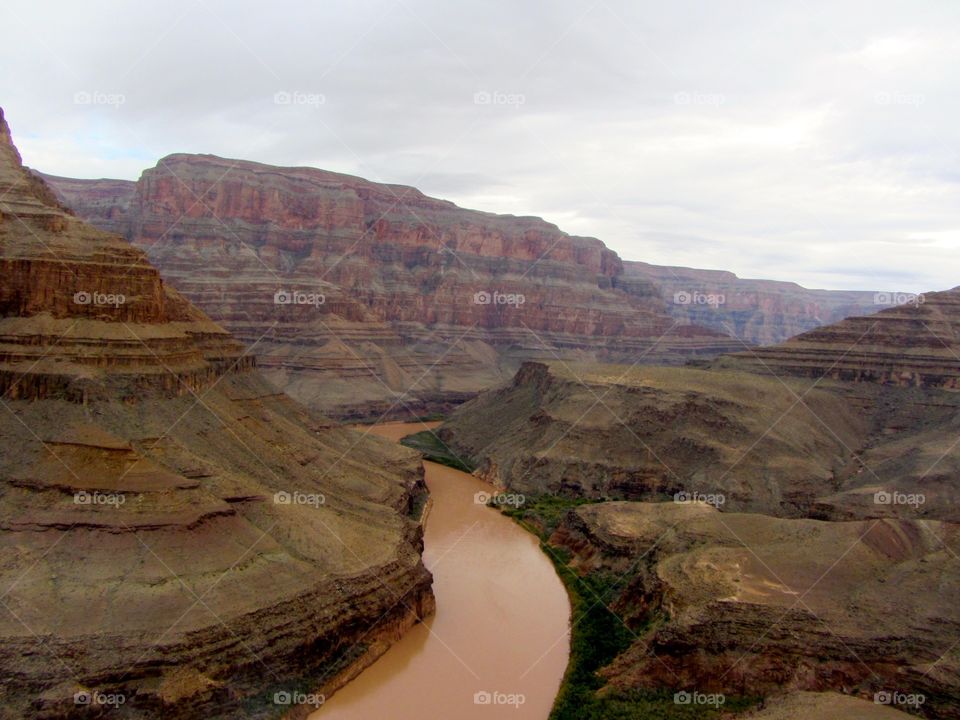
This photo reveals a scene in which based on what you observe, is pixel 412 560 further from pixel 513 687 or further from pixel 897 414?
pixel 897 414

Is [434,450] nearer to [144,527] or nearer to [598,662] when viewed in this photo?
[598,662]

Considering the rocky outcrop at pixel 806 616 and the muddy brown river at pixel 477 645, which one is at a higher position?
the rocky outcrop at pixel 806 616

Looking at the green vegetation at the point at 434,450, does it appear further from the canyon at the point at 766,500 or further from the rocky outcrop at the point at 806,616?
Answer: the rocky outcrop at the point at 806,616

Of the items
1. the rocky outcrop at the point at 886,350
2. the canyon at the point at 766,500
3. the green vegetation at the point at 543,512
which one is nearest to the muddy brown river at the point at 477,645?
the green vegetation at the point at 543,512

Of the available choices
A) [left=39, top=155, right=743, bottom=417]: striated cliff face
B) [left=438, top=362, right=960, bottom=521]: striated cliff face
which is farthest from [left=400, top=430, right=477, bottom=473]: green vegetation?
[left=39, top=155, right=743, bottom=417]: striated cliff face

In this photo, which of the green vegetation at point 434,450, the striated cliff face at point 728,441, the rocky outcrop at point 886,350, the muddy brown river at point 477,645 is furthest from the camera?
the rocky outcrop at point 886,350

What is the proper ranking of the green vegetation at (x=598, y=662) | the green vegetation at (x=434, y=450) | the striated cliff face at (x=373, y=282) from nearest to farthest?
the green vegetation at (x=598, y=662) < the green vegetation at (x=434, y=450) < the striated cliff face at (x=373, y=282)
